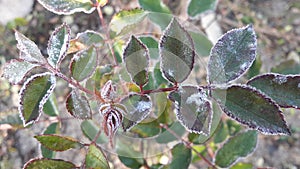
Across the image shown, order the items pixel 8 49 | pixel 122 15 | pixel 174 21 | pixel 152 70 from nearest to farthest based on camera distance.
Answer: pixel 174 21, pixel 122 15, pixel 152 70, pixel 8 49

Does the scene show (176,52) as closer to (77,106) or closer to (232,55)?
(232,55)

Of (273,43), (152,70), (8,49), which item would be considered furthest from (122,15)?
(273,43)

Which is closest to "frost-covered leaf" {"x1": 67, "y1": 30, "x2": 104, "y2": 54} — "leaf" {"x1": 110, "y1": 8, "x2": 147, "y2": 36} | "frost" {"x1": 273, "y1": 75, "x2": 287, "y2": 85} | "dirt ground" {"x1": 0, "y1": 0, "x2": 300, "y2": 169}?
"leaf" {"x1": 110, "y1": 8, "x2": 147, "y2": 36}

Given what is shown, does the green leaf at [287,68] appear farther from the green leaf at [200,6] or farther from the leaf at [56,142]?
the leaf at [56,142]

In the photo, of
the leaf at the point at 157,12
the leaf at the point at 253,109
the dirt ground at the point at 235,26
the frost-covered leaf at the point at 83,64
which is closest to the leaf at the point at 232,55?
the leaf at the point at 253,109

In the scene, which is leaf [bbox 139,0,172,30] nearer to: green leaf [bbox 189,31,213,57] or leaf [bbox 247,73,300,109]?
green leaf [bbox 189,31,213,57]

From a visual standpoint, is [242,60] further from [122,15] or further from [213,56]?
[122,15]
